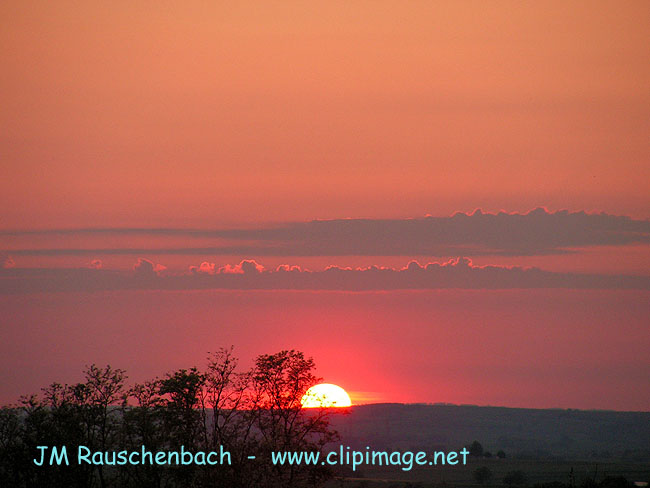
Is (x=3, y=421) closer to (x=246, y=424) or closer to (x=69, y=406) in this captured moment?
(x=69, y=406)

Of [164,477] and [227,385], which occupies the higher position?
[227,385]

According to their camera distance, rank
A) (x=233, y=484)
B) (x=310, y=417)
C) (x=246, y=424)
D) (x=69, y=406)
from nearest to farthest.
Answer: (x=233, y=484) → (x=246, y=424) → (x=310, y=417) → (x=69, y=406)

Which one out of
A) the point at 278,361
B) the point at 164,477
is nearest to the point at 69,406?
the point at 164,477

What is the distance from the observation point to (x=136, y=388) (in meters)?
88.6

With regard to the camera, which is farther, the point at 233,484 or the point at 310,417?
the point at 310,417

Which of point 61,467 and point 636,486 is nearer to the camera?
point 61,467

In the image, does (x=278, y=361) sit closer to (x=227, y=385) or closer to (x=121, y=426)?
(x=227, y=385)

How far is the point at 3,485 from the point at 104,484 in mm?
9489

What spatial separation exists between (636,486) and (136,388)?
83.5m

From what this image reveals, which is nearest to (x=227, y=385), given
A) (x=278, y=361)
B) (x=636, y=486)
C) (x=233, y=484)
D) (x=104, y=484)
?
(x=278, y=361)

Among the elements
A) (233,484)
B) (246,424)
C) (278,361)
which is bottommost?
(233,484)

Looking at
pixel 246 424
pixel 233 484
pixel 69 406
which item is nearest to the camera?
pixel 233 484

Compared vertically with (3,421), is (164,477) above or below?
below

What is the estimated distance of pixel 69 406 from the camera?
88.5 metres
